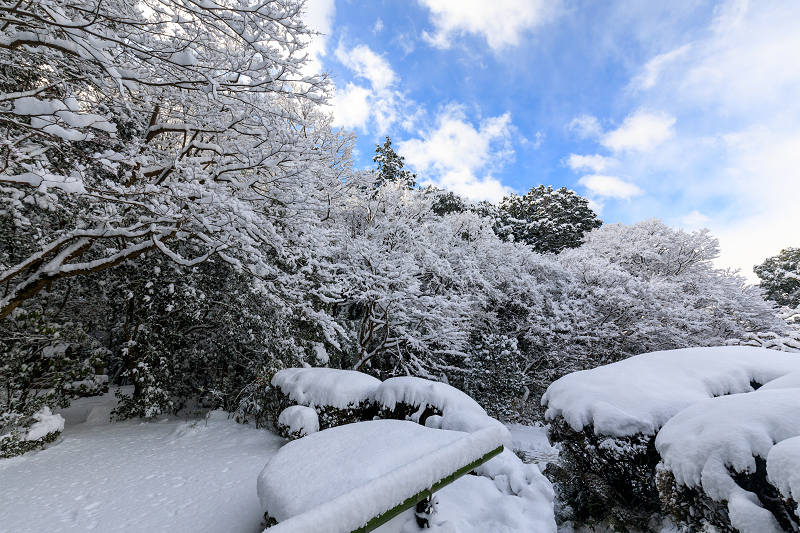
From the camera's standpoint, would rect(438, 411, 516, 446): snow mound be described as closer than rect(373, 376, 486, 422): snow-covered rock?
Yes

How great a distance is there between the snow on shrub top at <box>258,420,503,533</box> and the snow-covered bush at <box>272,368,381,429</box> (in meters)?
2.06

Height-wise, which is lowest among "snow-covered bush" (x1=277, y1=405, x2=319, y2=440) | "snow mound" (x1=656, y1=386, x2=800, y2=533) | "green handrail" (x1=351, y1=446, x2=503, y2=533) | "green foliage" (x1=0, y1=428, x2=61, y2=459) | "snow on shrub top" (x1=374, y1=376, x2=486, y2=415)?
"green foliage" (x1=0, y1=428, x2=61, y2=459)

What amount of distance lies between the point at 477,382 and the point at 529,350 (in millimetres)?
3135

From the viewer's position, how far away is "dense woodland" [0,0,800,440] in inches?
133

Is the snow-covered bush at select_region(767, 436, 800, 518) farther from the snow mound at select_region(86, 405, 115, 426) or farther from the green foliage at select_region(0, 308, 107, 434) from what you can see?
the snow mound at select_region(86, 405, 115, 426)

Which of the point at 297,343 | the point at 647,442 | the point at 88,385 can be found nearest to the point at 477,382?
the point at 297,343

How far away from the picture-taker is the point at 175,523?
3.07 meters

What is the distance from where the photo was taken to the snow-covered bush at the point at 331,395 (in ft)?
16.9

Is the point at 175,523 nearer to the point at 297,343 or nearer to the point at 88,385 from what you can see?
the point at 297,343

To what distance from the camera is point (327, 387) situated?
17.4 feet

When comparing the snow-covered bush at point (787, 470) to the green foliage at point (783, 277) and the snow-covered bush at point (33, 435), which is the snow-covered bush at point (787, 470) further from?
the green foliage at point (783, 277)

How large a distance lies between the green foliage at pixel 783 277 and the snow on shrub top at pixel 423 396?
81.9ft

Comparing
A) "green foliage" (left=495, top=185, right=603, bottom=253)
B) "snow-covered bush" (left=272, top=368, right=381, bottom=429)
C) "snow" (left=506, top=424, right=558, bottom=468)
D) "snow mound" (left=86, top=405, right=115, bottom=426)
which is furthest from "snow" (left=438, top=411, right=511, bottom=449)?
"green foliage" (left=495, top=185, right=603, bottom=253)

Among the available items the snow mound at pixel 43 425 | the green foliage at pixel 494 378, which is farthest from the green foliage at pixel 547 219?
the snow mound at pixel 43 425
